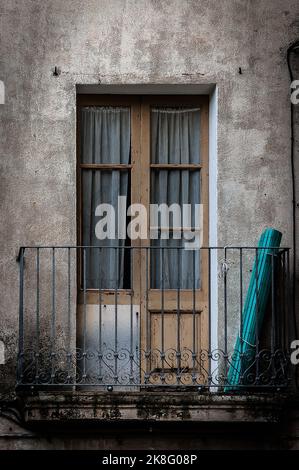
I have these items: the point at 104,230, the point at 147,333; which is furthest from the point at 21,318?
the point at 104,230

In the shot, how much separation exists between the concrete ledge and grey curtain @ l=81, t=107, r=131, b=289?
1360mm

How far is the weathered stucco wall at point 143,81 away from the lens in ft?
42.2

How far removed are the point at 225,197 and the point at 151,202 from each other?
770 mm

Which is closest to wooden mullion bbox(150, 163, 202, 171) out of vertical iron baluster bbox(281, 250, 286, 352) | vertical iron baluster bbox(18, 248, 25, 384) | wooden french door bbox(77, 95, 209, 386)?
wooden french door bbox(77, 95, 209, 386)

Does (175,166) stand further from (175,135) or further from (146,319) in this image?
(146,319)

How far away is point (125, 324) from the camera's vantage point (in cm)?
1295

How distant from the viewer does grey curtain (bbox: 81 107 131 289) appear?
13.1 meters

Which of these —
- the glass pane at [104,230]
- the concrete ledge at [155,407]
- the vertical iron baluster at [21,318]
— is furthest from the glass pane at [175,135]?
the concrete ledge at [155,407]

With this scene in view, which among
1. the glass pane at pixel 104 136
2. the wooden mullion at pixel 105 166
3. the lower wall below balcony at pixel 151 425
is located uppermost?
the glass pane at pixel 104 136

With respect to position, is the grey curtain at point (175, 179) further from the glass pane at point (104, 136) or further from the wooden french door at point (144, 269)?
the glass pane at point (104, 136)

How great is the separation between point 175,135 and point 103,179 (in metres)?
0.82
